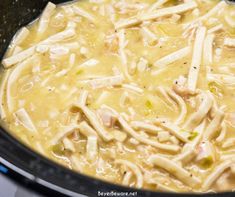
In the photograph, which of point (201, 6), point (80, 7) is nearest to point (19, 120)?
point (80, 7)

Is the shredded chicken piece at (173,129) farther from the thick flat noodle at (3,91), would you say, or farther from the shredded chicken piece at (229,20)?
the shredded chicken piece at (229,20)

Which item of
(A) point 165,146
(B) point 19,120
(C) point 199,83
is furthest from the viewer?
(C) point 199,83

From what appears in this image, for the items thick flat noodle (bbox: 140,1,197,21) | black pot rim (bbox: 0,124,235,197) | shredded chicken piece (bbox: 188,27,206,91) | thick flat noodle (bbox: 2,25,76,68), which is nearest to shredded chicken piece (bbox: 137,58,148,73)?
shredded chicken piece (bbox: 188,27,206,91)

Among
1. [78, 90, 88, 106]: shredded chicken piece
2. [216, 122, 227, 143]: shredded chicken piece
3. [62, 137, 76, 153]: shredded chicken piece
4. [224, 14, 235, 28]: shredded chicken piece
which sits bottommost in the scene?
[224, 14, 235, 28]: shredded chicken piece

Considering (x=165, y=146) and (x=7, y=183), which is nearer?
(x=7, y=183)

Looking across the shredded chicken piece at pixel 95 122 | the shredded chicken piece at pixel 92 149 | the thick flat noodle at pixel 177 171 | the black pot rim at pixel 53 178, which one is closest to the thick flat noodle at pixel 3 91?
the shredded chicken piece at pixel 95 122

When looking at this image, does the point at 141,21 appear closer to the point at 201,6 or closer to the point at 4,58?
the point at 201,6

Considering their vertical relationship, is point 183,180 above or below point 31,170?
below

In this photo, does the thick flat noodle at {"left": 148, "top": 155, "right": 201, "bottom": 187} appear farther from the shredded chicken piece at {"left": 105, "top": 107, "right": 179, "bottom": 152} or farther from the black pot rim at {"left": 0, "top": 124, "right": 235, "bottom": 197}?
the black pot rim at {"left": 0, "top": 124, "right": 235, "bottom": 197}
